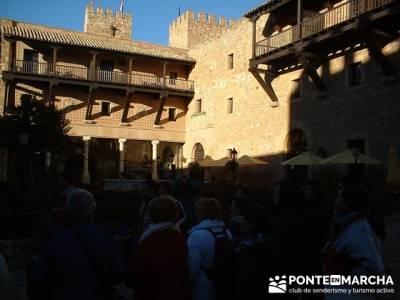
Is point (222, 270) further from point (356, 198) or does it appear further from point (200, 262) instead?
point (356, 198)

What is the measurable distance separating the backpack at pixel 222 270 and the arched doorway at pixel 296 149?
51.9 feet

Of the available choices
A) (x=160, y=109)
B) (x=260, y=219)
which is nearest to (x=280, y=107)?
(x=160, y=109)

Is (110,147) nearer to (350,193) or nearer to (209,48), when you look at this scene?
(209,48)

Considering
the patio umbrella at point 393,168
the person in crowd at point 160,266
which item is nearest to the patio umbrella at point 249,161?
the patio umbrella at point 393,168

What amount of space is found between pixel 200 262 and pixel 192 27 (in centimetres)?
3358

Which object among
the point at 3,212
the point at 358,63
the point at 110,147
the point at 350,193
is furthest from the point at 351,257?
the point at 110,147

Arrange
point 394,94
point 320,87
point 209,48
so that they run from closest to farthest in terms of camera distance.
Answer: point 394,94 < point 320,87 < point 209,48

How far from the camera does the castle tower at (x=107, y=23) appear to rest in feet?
111

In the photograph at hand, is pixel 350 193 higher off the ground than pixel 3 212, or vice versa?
pixel 350 193

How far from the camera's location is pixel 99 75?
2525 cm

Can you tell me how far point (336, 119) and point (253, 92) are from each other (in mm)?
5997

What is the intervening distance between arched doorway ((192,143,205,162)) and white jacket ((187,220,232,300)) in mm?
23936

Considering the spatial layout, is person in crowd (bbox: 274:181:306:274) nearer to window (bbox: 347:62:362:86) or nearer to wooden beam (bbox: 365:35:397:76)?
wooden beam (bbox: 365:35:397:76)

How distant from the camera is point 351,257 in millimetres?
2703
